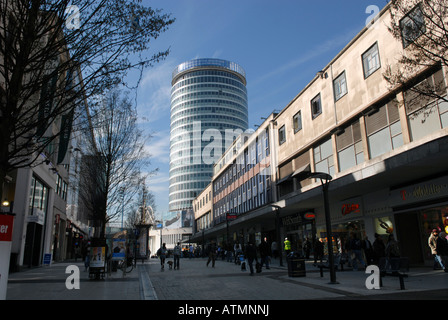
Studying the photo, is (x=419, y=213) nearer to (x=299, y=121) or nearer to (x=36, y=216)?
(x=299, y=121)

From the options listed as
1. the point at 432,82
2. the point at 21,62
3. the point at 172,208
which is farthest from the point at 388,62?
the point at 172,208

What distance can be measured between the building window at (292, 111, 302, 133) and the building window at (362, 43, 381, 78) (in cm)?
874

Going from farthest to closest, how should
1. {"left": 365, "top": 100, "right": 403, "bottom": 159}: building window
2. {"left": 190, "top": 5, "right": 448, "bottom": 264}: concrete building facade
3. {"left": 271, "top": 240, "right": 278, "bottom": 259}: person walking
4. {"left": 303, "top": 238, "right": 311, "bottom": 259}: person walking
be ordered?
{"left": 271, "top": 240, "right": 278, "bottom": 259}: person walking < {"left": 303, "top": 238, "right": 311, "bottom": 259}: person walking < {"left": 365, "top": 100, "right": 403, "bottom": 159}: building window < {"left": 190, "top": 5, "right": 448, "bottom": 264}: concrete building facade

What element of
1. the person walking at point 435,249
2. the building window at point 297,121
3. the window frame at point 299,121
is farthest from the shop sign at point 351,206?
the building window at point 297,121

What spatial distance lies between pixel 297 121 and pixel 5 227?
83.5 ft

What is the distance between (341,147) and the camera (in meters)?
22.7

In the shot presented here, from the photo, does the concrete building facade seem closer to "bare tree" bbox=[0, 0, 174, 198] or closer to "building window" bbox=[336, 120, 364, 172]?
"building window" bbox=[336, 120, 364, 172]

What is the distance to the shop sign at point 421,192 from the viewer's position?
15.2 metres

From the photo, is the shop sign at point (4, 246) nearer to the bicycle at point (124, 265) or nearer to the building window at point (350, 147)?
the bicycle at point (124, 265)

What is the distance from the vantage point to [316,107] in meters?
26.1

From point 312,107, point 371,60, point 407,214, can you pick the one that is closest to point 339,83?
point 371,60

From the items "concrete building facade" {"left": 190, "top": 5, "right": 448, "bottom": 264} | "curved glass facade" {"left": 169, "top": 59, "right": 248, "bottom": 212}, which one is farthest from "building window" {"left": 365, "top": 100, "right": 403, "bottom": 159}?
"curved glass facade" {"left": 169, "top": 59, "right": 248, "bottom": 212}

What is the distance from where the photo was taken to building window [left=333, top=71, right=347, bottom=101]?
22312 mm

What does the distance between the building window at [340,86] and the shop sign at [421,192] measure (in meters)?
7.37
